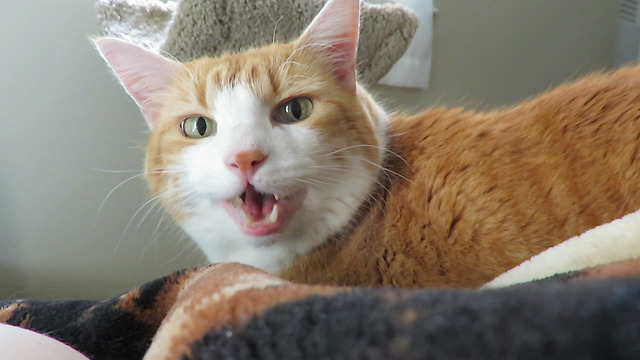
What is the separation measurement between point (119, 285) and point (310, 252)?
44.0 inches

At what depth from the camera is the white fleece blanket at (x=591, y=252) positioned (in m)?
0.44

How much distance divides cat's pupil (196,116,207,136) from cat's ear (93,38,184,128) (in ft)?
0.43

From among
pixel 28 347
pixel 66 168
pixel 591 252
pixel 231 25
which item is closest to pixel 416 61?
pixel 231 25

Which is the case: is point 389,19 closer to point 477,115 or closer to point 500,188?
point 477,115

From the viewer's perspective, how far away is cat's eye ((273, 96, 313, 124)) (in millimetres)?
855

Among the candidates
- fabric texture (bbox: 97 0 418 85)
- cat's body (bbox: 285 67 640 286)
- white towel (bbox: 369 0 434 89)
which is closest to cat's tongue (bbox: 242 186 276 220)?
cat's body (bbox: 285 67 640 286)

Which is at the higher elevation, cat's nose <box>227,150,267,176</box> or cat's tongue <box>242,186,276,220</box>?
cat's nose <box>227,150,267,176</box>

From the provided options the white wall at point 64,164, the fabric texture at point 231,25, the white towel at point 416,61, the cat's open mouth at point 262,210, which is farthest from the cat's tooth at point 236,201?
the white towel at point 416,61

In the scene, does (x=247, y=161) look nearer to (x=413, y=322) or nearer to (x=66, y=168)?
(x=413, y=322)

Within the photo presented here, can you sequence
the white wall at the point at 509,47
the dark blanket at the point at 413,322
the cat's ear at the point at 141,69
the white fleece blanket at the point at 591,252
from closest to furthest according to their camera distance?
1. the dark blanket at the point at 413,322
2. the white fleece blanket at the point at 591,252
3. the cat's ear at the point at 141,69
4. the white wall at the point at 509,47

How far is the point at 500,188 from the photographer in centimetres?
74

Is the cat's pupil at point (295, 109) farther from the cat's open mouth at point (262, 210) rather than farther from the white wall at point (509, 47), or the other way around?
the white wall at point (509, 47)

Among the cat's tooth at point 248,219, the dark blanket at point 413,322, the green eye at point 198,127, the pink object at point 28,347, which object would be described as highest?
the dark blanket at point 413,322

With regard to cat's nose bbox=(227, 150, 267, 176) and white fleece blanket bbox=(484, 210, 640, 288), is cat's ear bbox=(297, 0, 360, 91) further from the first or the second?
white fleece blanket bbox=(484, 210, 640, 288)
